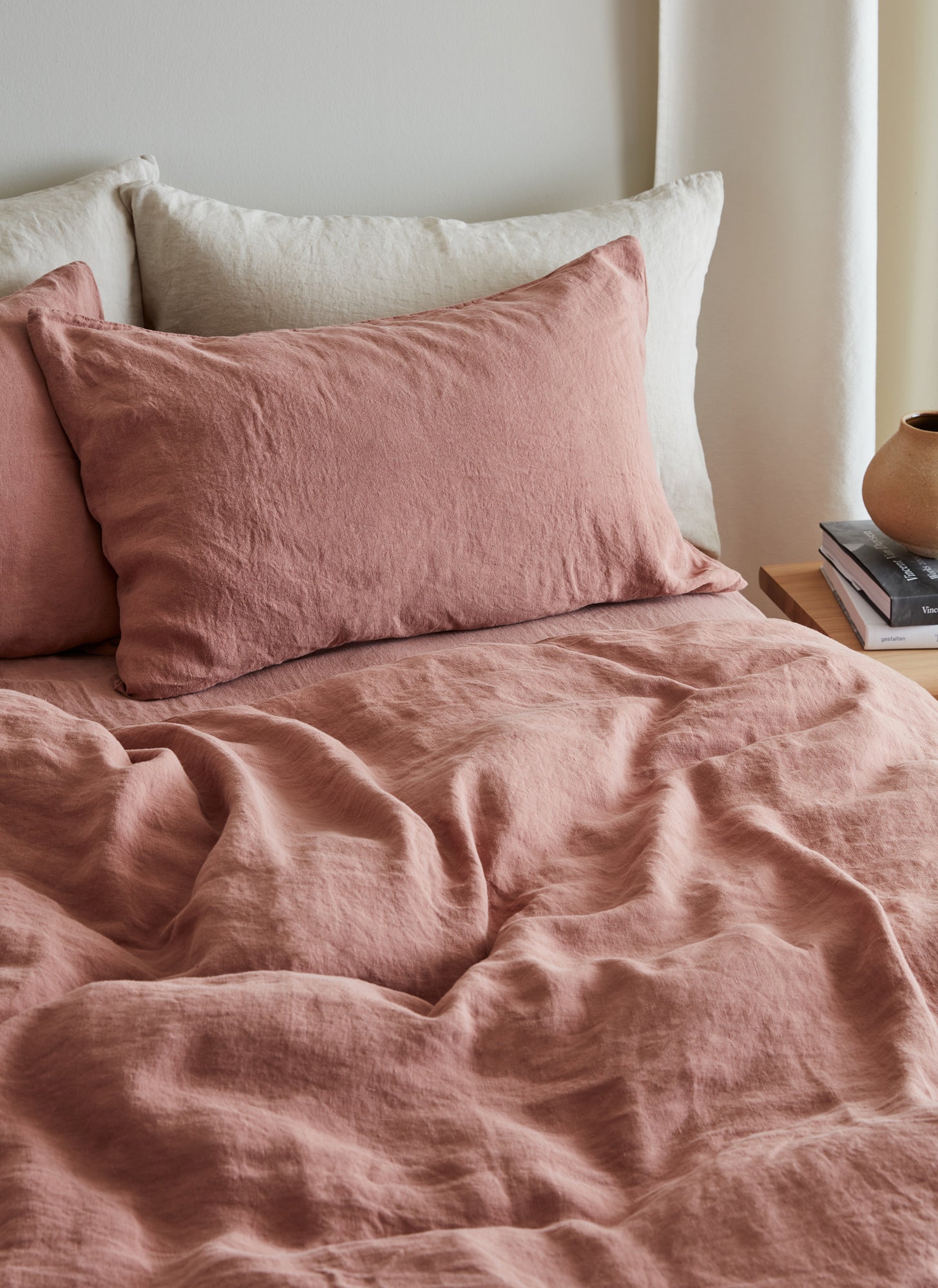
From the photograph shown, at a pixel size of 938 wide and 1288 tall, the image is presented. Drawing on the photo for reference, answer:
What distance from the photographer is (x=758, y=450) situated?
2.07m

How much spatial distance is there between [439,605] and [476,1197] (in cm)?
83

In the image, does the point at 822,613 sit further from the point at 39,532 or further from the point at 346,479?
the point at 39,532

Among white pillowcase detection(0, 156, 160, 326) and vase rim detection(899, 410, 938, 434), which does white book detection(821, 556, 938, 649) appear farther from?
white pillowcase detection(0, 156, 160, 326)

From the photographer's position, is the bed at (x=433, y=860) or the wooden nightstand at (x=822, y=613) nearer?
the bed at (x=433, y=860)

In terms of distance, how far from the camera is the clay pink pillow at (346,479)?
4.15 feet

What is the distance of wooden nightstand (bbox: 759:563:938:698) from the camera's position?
1542mm

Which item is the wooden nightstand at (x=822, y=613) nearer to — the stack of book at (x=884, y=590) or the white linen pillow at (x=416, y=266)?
the stack of book at (x=884, y=590)

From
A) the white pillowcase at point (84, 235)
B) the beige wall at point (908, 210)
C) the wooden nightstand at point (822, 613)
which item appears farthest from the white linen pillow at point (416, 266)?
the beige wall at point (908, 210)

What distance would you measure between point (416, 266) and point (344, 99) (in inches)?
13.6

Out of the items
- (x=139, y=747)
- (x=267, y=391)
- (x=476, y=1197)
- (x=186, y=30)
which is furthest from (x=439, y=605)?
(x=186, y=30)

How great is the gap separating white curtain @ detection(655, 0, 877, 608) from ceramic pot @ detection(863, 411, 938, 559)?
36cm

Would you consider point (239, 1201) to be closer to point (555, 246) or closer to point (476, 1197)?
point (476, 1197)

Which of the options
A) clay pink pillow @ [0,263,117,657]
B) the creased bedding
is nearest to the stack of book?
the creased bedding

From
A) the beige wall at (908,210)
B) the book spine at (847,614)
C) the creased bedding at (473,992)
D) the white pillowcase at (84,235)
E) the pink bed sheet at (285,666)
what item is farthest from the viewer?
the beige wall at (908,210)
